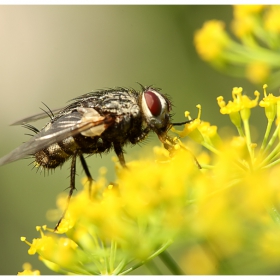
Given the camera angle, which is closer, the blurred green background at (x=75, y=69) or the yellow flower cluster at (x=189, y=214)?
the yellow flower cluster at (x=189, y=214)

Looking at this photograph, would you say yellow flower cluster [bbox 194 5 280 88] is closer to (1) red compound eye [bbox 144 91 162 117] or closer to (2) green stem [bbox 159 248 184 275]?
(1) red compound eye [bbox 144 91 162 117]

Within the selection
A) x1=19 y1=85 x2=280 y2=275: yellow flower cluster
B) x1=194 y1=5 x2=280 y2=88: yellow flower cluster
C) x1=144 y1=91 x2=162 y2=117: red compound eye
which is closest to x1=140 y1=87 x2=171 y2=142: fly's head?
x1=144 y1=91 x2=162 y2=117: red compound eye

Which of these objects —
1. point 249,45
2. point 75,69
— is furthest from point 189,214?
point 75,69

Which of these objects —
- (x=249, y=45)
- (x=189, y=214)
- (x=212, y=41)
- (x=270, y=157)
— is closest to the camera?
(x=189, y=214)

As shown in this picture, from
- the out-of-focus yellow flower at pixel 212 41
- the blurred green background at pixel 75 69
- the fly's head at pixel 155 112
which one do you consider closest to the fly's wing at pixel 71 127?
the fly's head at pixel 155 112

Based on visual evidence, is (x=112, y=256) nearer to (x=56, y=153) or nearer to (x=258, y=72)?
(x=56, y=153)

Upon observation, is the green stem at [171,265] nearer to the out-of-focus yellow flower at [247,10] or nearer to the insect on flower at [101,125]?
the insect on flower at [101,125]
